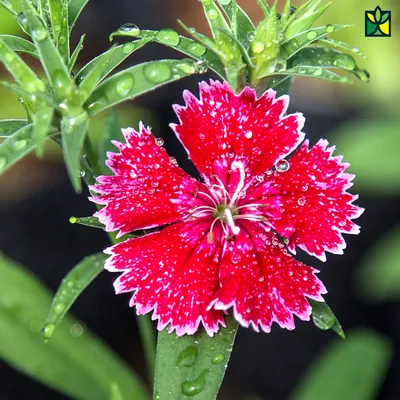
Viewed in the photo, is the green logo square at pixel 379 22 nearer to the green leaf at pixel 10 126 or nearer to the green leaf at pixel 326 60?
the green leaf at pixel 326 60

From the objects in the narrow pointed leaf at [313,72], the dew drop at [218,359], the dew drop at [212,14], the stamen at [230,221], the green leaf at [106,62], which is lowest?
the dew drop at [218,359]

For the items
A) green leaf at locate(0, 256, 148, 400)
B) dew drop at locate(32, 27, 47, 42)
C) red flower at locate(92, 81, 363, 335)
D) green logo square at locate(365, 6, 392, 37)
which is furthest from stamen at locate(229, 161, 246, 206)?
green leaf at locate(0, 256, 148, 400)

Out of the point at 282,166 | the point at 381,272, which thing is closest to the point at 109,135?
the point at 282,166

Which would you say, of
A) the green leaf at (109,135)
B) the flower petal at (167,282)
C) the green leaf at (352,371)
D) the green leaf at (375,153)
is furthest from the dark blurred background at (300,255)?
the flower petal at (167,282)

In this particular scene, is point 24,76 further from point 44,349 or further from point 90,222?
point 44,349

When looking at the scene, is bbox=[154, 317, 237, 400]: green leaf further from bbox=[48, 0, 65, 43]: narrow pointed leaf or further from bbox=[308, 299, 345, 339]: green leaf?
bbox=[48, 0, 65, 43]: narrow pointed leaf
